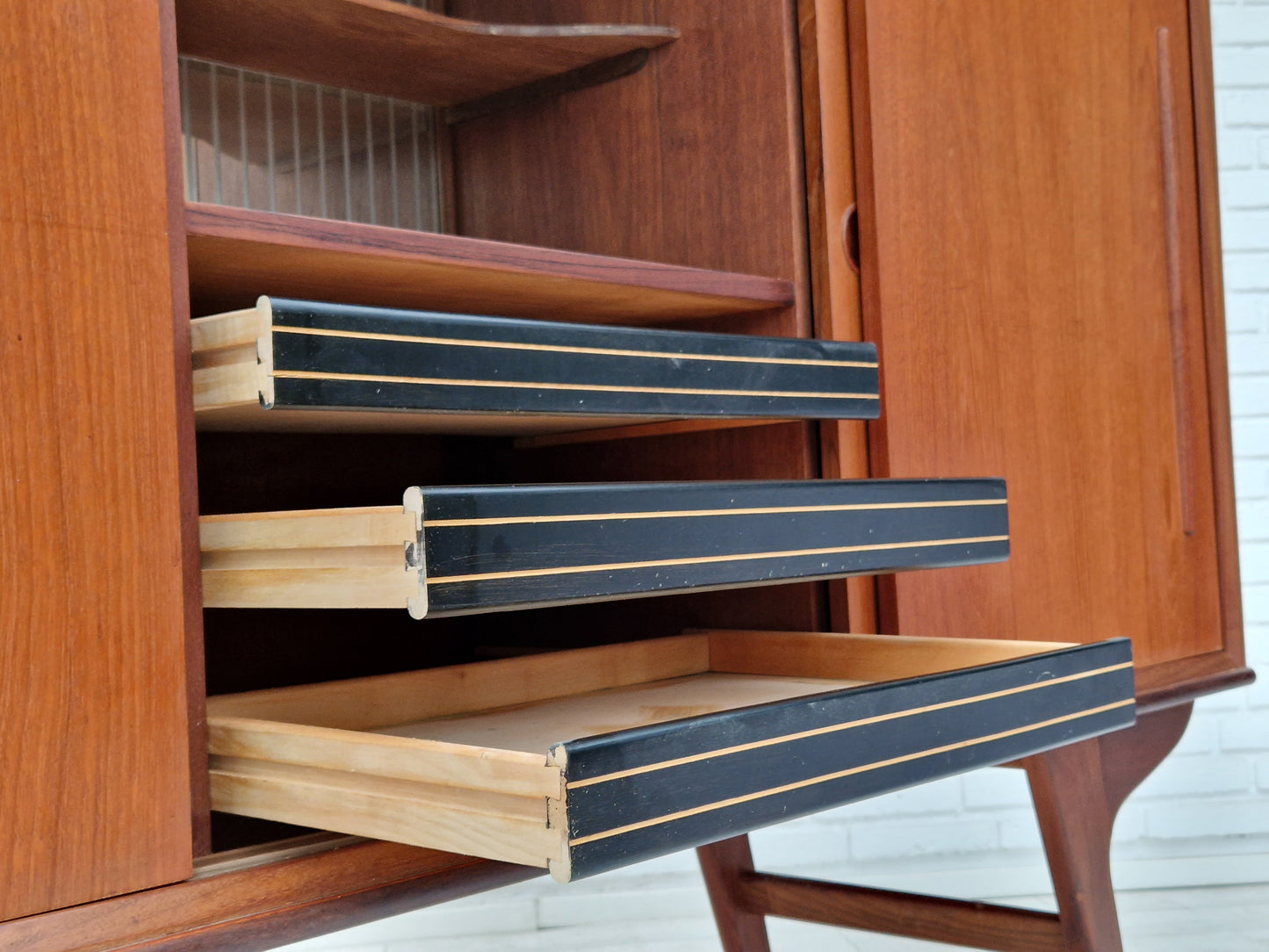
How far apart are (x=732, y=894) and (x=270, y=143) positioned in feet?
2.72

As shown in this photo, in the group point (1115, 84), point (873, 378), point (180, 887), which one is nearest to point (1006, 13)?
point (1115, 84)

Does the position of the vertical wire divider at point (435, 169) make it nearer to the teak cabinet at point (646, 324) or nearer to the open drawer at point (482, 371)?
the teak cabinet at point (646, 324)

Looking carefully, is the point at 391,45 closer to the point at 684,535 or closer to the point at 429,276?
the point at 429,276

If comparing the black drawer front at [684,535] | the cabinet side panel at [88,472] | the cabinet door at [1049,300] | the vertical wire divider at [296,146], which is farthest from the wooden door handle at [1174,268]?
the cabinet side panel at [88,472]

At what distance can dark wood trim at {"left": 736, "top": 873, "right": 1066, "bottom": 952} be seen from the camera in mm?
1121

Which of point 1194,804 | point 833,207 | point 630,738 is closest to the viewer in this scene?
point 630,738

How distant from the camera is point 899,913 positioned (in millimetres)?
1207

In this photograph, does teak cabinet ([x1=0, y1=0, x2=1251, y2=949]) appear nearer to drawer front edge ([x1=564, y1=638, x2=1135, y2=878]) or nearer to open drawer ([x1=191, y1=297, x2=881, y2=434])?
open drawer ([x1=191, y1=297, x2=881, y2=434])

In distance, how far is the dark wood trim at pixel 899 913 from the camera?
112 centimetres

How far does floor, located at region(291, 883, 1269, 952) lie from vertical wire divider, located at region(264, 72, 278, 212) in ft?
3.32

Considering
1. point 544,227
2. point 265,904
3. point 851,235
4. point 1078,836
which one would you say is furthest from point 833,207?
point 265,904

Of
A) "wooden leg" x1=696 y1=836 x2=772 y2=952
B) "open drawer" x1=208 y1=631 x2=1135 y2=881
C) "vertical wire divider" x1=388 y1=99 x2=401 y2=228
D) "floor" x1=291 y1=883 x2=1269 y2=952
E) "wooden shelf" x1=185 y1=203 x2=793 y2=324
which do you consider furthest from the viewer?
"floor" x1=291 y1=883 x2=1269 y2=952

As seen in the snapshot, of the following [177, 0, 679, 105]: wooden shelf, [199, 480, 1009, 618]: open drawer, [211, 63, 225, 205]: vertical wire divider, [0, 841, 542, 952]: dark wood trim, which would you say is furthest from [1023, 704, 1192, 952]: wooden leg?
[211, 63, 225, 205]: vertical wire divider

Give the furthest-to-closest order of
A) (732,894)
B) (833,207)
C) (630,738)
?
1. (732,894)
2. (833,207)
3. (630,738)
